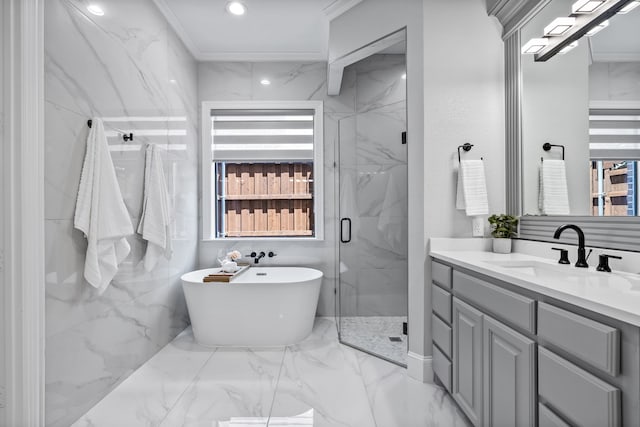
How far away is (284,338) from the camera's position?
259 centimetres

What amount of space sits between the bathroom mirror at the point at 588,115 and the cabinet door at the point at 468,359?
802 mm

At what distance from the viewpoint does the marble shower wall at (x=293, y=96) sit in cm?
336

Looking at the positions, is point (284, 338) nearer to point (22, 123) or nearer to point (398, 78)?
point (22, 123)

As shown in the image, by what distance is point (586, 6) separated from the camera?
5.30ft

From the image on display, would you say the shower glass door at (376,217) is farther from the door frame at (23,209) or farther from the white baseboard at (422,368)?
the door frame at (23,209)

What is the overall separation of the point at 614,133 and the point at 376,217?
5.12 ft

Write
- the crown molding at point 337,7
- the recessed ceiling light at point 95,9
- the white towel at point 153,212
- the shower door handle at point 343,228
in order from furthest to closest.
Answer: the shower door handle at point 343,228 < the crown molding at point 337,7 < the white towel at point 153,212 < the recessed ceiling light at point 95,9

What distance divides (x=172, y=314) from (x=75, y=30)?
2.13 m

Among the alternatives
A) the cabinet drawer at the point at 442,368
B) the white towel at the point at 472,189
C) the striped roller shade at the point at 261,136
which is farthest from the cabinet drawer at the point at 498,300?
the striped roller shade at the point at 261,136

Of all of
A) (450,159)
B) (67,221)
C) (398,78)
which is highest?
(398,78)

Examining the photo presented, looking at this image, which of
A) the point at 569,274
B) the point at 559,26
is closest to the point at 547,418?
the point at 569,274

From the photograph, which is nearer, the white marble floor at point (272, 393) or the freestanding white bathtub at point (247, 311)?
the white marble floor at point (272, 393)

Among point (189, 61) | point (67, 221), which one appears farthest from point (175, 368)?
point (189, 61)

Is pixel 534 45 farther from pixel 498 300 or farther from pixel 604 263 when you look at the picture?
pixel 498 300
